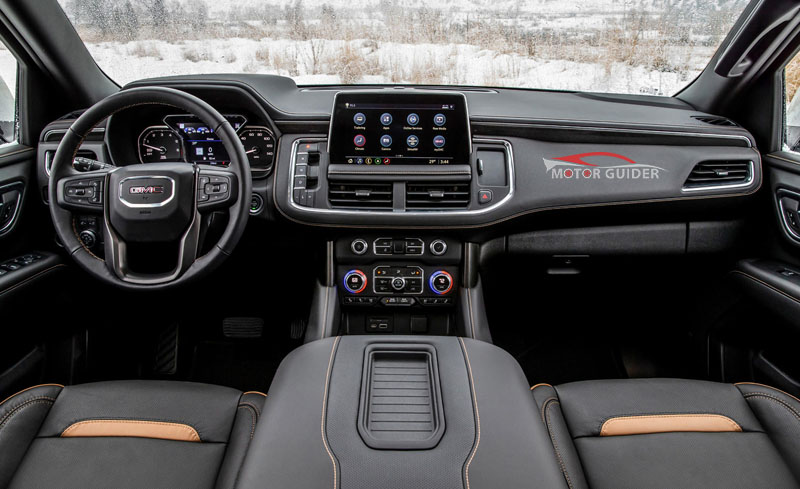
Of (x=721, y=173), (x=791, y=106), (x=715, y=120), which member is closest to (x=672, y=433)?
(x=721, y=173)

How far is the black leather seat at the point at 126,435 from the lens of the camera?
116 cm

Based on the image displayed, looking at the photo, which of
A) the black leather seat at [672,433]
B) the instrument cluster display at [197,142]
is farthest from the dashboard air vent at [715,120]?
the instrument cluster display at [197,142]

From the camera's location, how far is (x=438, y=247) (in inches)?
82.4

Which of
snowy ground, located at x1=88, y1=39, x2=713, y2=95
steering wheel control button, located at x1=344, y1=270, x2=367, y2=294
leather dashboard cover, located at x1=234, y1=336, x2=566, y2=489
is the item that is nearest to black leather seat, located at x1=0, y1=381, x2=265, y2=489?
leather dashboard cover, located at x1=234, y1=336, x2=566, y2=489

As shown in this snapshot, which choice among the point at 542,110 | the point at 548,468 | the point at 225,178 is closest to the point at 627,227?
the point at 542,110

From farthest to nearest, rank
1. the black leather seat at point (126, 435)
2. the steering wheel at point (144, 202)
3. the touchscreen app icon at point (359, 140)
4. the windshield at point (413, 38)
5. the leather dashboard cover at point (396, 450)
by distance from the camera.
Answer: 1. the windshield at point (413, 38)
2. the touchscreen app icon at point (359, 140)
3. the steering wheel at point (144, 202)
4. the black leather seat at point (126, 435)
5. the leather dashboard cover at point (396, 450)

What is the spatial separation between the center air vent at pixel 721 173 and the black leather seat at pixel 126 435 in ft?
6.18

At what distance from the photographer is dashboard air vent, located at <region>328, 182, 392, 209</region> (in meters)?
2.01

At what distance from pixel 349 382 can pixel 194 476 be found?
0.42 metres

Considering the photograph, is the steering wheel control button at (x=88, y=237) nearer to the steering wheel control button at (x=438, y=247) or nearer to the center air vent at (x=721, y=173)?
the steering wheel control button at (x=438, y=247)

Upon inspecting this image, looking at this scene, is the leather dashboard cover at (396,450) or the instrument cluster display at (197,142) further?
the instrument cluster display at (197,142)

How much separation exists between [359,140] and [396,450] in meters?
1.22

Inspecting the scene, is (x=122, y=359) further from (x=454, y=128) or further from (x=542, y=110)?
(x=542, y=110)

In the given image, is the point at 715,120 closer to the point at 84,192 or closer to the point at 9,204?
the point at 84,192
